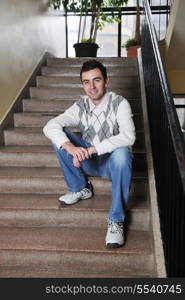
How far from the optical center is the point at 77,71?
4.39m

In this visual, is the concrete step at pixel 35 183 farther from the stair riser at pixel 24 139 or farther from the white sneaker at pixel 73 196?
the stair riser at pixel 24 139

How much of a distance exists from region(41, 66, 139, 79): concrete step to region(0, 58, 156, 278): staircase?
1.12m

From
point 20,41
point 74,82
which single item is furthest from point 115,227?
point 20,41

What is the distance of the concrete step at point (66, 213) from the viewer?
2207mm

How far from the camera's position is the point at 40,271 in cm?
199

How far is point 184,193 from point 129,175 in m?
0.71

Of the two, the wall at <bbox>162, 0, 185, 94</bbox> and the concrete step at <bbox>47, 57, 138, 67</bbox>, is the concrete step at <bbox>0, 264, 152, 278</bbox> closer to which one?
the concrete step at <bbox>47, 57, 138, 67</bbox>

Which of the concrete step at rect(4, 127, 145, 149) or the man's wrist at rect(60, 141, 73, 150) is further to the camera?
the concrete step at rect(4, 127, 145, 149)

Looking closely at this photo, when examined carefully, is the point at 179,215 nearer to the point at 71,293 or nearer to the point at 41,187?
the point at 71,293

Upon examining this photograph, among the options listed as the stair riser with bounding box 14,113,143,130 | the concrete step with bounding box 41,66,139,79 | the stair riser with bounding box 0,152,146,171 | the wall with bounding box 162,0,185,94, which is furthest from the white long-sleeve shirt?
the wall with bounding box 162,0,185,94

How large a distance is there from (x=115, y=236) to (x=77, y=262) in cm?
28

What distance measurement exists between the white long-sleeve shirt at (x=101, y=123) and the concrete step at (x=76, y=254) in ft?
1.92

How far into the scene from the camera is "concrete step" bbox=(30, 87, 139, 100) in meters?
3.72

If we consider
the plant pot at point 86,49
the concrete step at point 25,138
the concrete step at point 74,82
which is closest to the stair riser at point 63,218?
the concrete step at point 25,138
